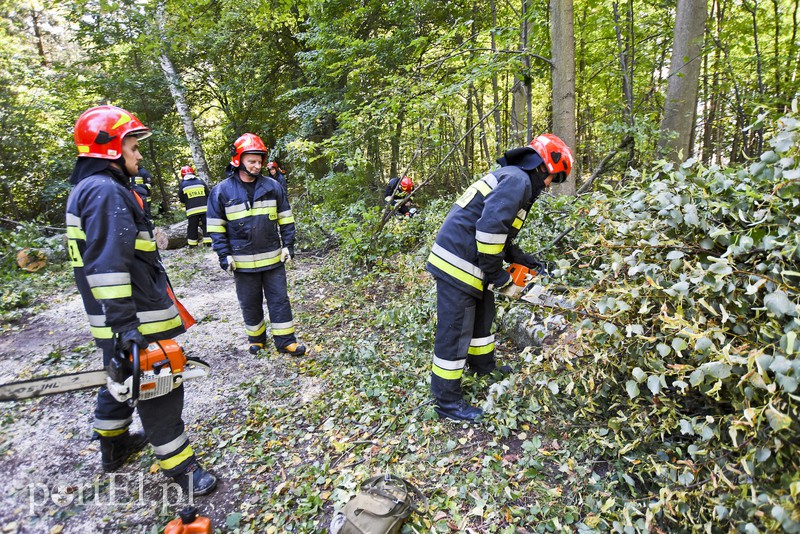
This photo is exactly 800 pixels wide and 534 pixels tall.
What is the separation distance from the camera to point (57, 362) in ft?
15.5

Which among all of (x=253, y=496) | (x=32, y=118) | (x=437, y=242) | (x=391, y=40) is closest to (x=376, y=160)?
(x=391, y=40)

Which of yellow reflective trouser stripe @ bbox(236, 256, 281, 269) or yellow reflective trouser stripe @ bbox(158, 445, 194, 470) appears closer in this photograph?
yellow reflective trouser stripe @ bbox(158, 445, 194, 470)

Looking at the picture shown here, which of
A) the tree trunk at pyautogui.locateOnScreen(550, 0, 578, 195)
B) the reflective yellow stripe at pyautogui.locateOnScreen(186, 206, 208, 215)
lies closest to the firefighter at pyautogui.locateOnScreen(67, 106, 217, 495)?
the tree trunk at pyautogui.locateOnScreen(550, 0, 578, 195)

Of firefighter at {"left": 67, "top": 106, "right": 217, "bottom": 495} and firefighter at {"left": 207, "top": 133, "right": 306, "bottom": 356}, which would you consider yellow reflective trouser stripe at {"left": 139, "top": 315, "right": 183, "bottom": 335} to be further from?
firefighter at {"left": 207, "top": 133, "right": 306, "bottom": 356}

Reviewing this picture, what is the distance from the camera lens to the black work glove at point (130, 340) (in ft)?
7.10

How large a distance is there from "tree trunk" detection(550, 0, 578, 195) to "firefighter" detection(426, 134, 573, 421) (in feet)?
6.93

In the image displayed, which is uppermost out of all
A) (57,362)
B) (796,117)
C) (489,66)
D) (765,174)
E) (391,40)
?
(391,40)

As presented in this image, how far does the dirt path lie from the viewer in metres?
2.59

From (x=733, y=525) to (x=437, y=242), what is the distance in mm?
2211

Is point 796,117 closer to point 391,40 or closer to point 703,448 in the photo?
point 703,448

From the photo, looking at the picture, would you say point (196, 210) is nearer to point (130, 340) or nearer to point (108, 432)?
point (108, 432)

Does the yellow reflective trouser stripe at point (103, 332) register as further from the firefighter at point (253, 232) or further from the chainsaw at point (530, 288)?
the chainsaw at point (530, 288)

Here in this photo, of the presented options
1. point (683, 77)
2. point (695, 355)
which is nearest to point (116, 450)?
point (695, 355)

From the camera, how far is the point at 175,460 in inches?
99.5
